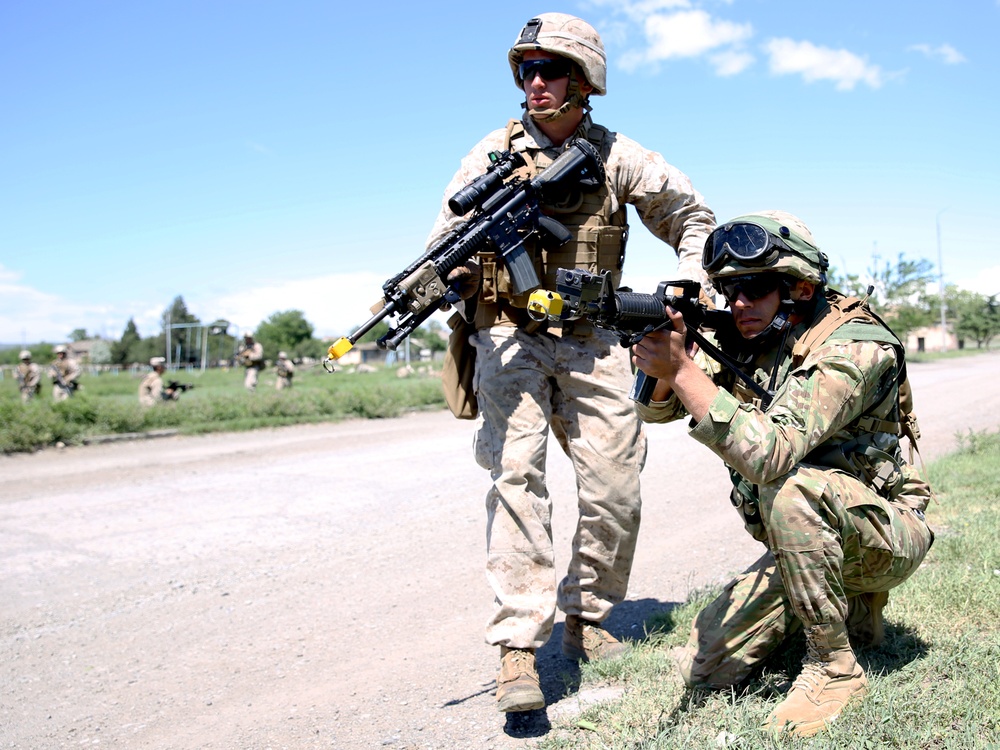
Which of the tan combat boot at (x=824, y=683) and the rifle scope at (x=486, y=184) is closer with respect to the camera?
the tan combat boot at (x=824, y=683)

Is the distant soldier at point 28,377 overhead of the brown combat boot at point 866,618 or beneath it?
overhead

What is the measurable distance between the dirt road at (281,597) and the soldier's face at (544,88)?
7.76 feet

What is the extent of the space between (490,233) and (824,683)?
6.91 feet

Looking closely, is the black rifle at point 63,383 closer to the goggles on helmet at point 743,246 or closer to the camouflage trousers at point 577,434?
the camouflage trousers at point 577,434

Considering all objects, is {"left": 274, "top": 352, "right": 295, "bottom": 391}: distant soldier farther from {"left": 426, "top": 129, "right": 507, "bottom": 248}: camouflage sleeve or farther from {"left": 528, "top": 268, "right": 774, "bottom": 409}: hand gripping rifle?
{"left": 528, "top": 268, "right": 774, "bottom": 409}: hand gripping rifle

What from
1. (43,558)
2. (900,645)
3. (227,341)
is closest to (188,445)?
(43,558)

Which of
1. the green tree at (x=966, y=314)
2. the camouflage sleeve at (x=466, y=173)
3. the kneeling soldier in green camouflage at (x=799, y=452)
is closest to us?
the kneeling soldier in green camouflage at (x=799, y=452)

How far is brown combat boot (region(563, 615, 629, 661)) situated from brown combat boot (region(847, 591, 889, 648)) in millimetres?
896

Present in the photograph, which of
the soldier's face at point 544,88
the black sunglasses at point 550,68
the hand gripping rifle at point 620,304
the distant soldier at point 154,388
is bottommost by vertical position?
the distant soldier at point 154,388

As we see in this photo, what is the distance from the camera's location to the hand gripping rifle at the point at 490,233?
3.68 metres

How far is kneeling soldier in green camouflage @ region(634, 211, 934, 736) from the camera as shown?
2.65m

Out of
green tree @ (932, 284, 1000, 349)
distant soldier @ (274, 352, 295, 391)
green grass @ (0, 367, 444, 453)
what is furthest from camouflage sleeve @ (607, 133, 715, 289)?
green tree @ (932, 284, 1000, 349)

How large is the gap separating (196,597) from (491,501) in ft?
7.63

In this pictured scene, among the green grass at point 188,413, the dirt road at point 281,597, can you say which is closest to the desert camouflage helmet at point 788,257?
the dirt road at point 281,597
